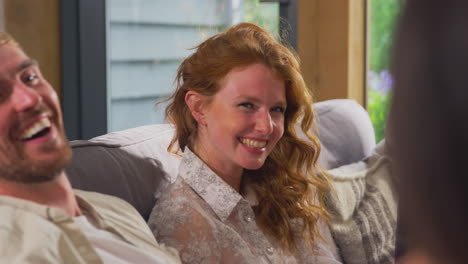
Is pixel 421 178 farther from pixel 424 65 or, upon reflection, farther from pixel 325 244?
A: pixel 325 244

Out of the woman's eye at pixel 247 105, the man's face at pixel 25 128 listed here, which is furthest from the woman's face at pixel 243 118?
the man's face at pixel 25 128

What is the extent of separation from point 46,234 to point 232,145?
598 millimetres

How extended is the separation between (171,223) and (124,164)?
187 millimetres

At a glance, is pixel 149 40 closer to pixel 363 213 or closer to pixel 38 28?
pixel 38 28

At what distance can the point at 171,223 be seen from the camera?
1.35 meters

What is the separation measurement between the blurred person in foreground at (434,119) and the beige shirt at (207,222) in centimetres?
117

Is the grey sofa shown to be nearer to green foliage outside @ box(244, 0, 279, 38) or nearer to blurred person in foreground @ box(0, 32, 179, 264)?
blurred person in foreground @ box(0, 32, 179, 264)

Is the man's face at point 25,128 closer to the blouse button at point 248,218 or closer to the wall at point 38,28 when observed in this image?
the blouse button at point 248,218

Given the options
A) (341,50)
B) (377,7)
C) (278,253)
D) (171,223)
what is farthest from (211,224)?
(377,7)

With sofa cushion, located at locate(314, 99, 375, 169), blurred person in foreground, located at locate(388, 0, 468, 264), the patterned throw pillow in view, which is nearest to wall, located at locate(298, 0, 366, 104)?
sofa cushion, located at locate(314, 99, 375, 169)

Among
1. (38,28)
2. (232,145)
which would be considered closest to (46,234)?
(232,145)

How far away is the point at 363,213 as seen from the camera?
2.06 meters

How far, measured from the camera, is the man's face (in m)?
0.99

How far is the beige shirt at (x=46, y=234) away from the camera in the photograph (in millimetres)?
900
